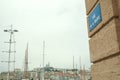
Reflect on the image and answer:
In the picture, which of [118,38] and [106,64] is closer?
[118,38]

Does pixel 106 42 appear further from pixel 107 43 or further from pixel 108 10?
pixel 108 10

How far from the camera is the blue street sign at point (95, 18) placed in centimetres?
305

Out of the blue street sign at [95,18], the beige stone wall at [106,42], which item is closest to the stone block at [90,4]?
the blue street sign at [95,18]

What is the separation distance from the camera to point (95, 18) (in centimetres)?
322

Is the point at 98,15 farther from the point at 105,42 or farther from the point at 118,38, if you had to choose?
the point at 118,38

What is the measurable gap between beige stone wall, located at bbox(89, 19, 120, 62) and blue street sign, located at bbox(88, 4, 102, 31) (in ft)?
0.51

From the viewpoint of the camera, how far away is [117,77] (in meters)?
2.49

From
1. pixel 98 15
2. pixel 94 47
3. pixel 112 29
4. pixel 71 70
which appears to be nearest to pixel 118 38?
pixel 112 29

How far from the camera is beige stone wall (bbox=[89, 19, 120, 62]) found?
8.34ft

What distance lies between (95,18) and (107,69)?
0.83m

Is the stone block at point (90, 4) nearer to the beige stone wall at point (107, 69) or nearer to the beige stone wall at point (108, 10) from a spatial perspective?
the beige stone wall at point (108, 10)

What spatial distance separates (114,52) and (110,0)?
0.66 m

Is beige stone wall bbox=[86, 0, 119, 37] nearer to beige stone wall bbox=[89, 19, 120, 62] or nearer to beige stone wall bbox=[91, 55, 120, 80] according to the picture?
beige stone wall bbox=[89, 19, 120, 62]

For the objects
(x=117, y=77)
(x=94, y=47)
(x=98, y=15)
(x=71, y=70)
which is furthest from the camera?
(x=71, y=70)
